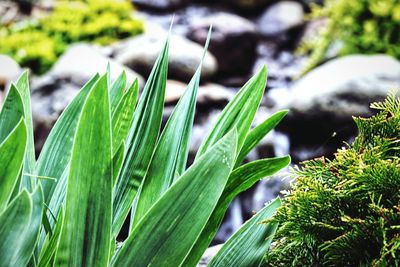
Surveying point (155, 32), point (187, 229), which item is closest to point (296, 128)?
point (155, 32)

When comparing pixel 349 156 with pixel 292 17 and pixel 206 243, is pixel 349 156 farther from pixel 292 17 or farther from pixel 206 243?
pixel 292 17

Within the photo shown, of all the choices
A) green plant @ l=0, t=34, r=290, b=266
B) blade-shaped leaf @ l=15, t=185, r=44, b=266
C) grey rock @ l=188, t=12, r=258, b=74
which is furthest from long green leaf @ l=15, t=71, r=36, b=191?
grey rock @ l=188, t=12, r=258, b=74

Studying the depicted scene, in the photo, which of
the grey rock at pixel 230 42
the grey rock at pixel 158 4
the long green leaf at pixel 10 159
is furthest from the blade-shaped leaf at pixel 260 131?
the grey rock at pixel 158 4

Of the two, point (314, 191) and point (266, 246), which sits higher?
point (314, 191)

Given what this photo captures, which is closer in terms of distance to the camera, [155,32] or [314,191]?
Result: [314,191]

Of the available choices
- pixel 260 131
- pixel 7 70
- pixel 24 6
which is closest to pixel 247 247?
pixel 260 131

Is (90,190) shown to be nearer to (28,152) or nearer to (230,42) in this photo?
(28,152)
